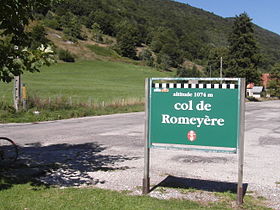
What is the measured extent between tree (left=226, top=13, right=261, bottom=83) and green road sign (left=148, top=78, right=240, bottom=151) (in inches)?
2460

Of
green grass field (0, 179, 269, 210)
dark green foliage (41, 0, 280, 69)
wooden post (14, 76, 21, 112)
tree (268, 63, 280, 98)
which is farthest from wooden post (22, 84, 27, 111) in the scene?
dark green foliage (41, 0, 280, 69)

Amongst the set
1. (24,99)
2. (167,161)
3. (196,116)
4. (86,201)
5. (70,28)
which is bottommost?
(167,161)

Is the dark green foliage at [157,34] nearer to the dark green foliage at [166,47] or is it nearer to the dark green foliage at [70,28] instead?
the dark green foliage at [166,47]

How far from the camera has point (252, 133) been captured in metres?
15.5

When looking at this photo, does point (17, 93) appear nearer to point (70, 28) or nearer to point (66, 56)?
point (66, 56)

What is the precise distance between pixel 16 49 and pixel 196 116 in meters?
3.18

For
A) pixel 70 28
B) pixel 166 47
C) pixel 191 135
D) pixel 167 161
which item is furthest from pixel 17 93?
pixel 166 47

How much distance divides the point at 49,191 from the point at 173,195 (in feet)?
7.15

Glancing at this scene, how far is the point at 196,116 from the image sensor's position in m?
6.32

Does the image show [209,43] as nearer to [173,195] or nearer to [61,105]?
[61,105]

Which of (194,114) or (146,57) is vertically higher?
(146,57)

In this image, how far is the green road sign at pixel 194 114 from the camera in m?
6.11

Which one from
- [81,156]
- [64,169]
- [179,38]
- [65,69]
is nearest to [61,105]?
[81,156]

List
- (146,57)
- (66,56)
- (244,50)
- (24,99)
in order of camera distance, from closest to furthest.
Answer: (24,99), (244,50), (66,56), (146,57)
